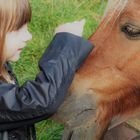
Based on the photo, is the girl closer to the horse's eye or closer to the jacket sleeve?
the jacket sleeve

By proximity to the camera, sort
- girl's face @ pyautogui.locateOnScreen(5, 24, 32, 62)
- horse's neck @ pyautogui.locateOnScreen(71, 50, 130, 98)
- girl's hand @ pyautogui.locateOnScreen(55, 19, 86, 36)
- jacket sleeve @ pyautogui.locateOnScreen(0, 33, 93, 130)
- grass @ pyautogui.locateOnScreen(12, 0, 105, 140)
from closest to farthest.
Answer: jacket sleeve @ pyautogui.locateOnScreen(0, 33, 93, 130) → girl's face @ pyautogui.locateOnScreen(5, 24, 32, 62) → girl's hand @ pyautogui.locateOnScreen(55, 19, 86, 36) → horse's neck @ pyautogui.locateOnScreen(71, 50, 130, 98) → grass @ pyautogui.locateOnScreen(12, 0, 105, 140)

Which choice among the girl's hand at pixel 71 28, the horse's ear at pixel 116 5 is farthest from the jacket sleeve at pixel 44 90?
the horse's ear at pixel 116 5

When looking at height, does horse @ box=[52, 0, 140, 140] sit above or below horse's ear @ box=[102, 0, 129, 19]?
below

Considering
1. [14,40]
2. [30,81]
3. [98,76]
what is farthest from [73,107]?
[14,40]

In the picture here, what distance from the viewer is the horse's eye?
2.68 meters

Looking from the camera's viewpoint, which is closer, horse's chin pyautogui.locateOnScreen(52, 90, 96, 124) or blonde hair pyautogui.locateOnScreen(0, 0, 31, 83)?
blonde hair pyautogui.locateOnScreen(0, 0, 31, 83)

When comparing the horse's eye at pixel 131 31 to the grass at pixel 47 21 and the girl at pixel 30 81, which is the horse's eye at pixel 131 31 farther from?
the grass at pixel 47 21

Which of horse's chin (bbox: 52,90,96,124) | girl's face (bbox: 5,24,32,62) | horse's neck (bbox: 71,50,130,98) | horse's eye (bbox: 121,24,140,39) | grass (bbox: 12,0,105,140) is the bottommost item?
grass (bbox: 12,0,105,140)

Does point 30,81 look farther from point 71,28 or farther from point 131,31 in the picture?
point 131,31

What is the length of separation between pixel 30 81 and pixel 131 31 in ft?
2.13

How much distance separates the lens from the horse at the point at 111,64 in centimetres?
269

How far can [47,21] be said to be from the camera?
17.1 feet

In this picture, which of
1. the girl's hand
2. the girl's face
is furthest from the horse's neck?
the girl's face

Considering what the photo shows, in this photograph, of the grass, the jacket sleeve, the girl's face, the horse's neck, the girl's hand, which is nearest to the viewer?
the jacket sleeve
